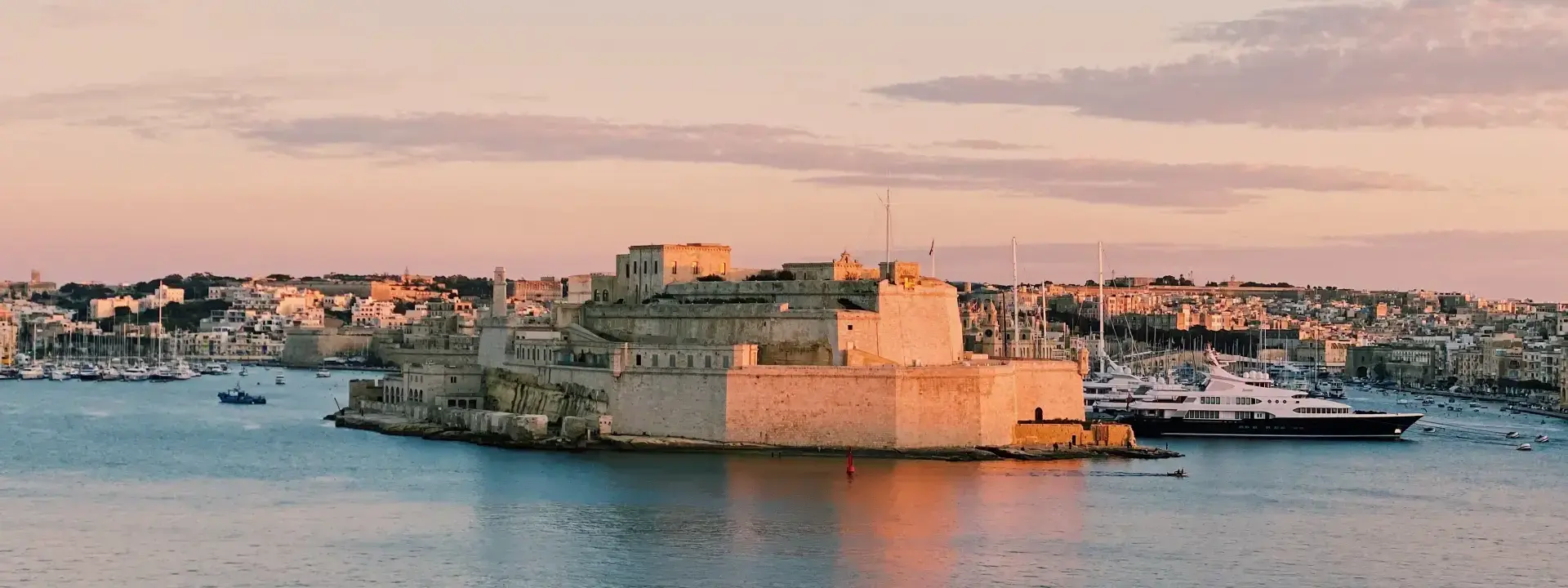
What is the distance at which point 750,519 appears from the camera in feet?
95.9

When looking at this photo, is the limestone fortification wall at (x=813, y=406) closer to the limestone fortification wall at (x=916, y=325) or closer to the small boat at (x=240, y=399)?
the limestone fortification wall at (x=916, y=325)

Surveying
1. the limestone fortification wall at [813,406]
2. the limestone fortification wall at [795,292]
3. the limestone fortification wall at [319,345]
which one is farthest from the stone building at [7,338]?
the limestone fortification wall at [813,406]

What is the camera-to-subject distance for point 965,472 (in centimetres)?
3538

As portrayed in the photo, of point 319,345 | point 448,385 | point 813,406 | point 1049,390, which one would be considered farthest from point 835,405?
point 319,345

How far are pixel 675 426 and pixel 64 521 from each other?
13242mm

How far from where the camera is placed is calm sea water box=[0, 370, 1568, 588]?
25203 mm

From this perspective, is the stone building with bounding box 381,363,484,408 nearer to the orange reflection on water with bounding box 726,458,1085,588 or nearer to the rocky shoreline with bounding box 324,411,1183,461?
the rocky shoreline with bounding box 324,411,1183,461

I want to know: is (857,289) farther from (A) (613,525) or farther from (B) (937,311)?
(A) (613,525)

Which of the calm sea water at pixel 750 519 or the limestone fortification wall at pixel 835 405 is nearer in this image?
the calm sea water at pixel 750 519

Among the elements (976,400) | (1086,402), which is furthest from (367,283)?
(976,400)

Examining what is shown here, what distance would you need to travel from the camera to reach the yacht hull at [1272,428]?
46.1 m

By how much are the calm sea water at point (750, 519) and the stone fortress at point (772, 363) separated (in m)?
1.58

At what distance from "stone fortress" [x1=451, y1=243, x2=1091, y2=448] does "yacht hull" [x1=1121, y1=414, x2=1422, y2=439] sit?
3.63m

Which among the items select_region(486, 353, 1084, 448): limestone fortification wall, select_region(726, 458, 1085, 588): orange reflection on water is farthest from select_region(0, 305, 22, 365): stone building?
select_region(726, 458, 1085, 588): orange reflection on water
